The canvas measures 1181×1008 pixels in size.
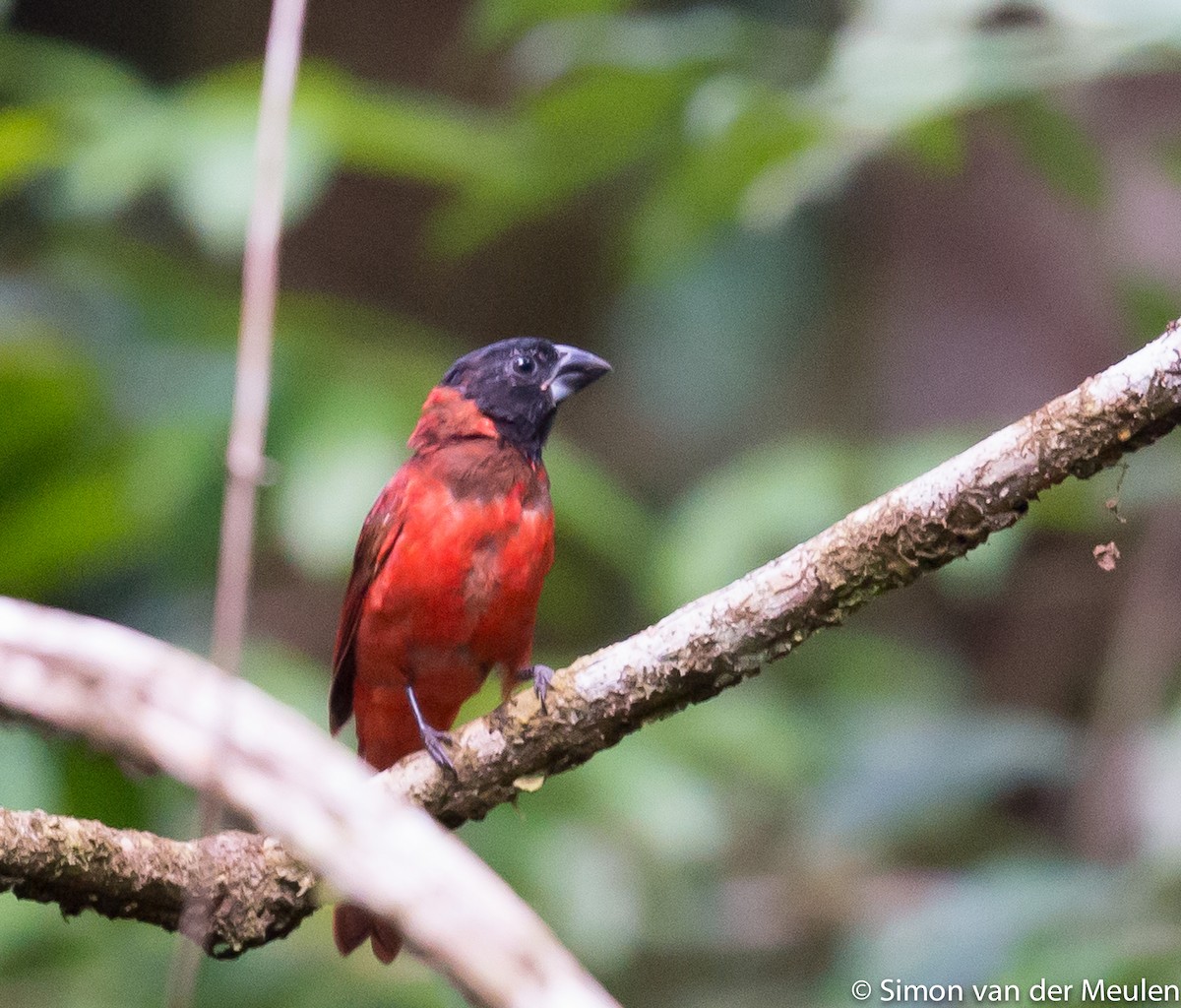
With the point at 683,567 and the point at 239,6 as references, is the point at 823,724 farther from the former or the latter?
the point at 239,6

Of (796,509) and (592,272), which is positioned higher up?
(592,272)

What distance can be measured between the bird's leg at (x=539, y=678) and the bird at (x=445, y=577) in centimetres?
1

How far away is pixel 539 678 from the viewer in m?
2.53

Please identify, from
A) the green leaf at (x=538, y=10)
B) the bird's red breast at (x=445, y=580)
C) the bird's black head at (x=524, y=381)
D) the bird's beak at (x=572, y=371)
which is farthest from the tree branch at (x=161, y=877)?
the green leaf at (x=538, y=10)

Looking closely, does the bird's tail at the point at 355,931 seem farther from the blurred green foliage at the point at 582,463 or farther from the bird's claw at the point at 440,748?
the bird's claw at the point at 440,748

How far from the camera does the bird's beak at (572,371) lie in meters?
3.68

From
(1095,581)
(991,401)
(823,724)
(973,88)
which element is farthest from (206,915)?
(991,401)

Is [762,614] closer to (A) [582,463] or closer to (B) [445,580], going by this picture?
(B) [445,580]

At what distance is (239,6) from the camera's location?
7.79 m

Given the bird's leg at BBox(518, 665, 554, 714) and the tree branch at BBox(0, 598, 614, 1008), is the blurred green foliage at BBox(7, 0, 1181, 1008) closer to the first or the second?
the bird's leg at BBox(518, 665, 554, 714)

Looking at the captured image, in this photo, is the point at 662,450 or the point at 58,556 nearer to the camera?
the point at 58,556

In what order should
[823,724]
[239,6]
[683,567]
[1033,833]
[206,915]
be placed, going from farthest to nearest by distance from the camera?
[239,6] < [1033,833] < [823,724] < [683,567] < [206,915]

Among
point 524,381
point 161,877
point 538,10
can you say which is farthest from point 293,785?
point 538,10

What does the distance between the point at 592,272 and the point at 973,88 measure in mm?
5022
